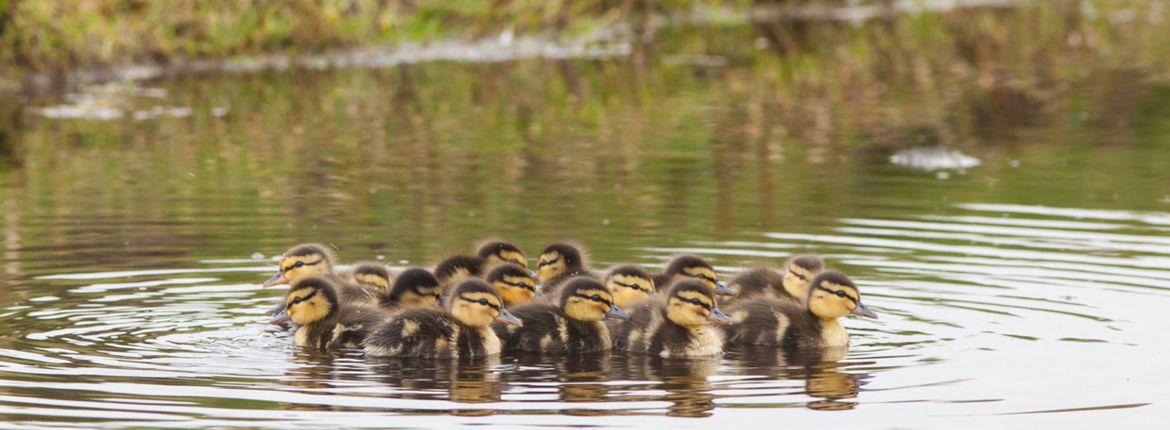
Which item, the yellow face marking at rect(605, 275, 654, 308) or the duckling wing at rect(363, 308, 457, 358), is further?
the yellow face marking at rect(605, 275, 654, 308)

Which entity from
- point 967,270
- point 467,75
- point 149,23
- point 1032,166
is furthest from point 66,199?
point 467,75

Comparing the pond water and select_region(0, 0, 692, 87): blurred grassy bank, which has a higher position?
select_region(0, 0, 692, 87): blurred grassy bank

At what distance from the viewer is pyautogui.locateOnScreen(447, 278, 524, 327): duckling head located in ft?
25.4

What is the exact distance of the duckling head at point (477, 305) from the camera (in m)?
7.73

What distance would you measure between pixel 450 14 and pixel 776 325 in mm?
15434

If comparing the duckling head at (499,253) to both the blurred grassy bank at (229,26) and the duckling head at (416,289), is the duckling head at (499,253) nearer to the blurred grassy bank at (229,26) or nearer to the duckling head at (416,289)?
the duckling head at (416,289)

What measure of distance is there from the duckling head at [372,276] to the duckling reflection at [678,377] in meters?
1.30

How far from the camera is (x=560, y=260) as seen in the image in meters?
9.02

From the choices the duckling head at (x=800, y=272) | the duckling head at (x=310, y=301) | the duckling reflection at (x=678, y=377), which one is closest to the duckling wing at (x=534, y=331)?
the duckling reflection at (x=678, y=377)

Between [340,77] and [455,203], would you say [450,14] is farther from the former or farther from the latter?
[455,203]

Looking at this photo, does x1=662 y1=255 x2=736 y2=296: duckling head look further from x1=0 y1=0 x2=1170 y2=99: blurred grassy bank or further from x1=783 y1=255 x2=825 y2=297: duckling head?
x1=0 y1=0 x2=1170 y2=99: blurred grassy bank

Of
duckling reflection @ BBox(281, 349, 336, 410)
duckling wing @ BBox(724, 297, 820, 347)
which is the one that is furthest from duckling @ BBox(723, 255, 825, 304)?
duckling reflection @ BBox(281, 349, 336, 410)

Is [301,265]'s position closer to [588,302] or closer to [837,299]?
[588,302]

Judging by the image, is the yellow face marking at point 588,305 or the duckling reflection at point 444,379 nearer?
the duckling reflection at point 444,379
